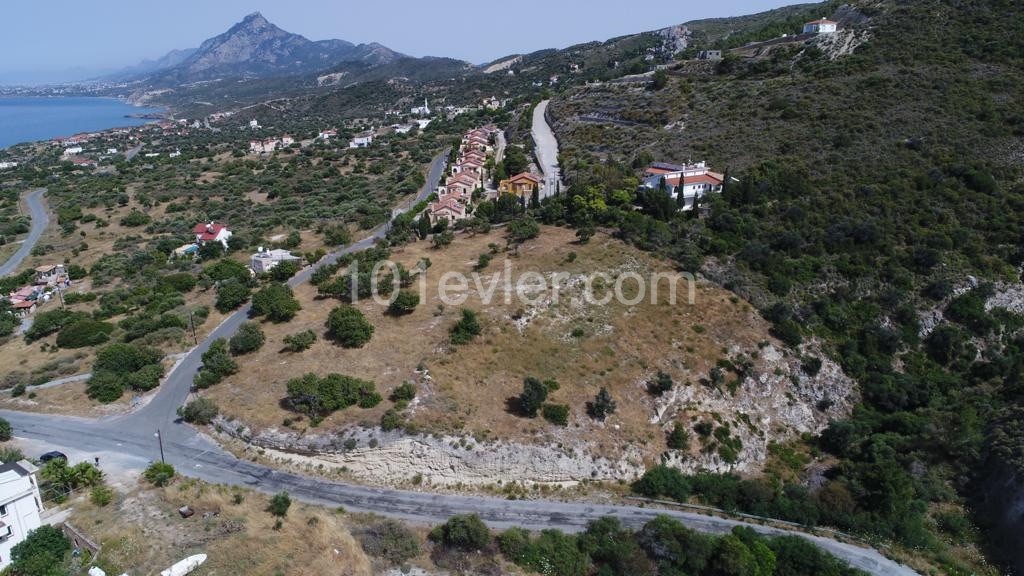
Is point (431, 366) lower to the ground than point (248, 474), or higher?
higher

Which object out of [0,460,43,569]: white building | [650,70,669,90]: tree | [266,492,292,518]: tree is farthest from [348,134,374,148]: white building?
[0,460,43,569]: white building

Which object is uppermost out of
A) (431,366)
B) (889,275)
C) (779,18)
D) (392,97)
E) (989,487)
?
(779,18)

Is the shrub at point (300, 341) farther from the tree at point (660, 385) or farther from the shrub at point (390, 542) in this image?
the tree at point (660, 385)

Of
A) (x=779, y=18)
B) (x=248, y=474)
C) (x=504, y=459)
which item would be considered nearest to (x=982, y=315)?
(x=504, y=459)

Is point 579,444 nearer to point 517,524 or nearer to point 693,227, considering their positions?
point 517,524

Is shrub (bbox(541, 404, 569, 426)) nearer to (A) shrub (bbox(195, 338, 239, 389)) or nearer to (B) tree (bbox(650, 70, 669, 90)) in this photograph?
(A) shrub (bbox(195, 338, 239, 389))

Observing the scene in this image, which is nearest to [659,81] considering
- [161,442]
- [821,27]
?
[821,27]
